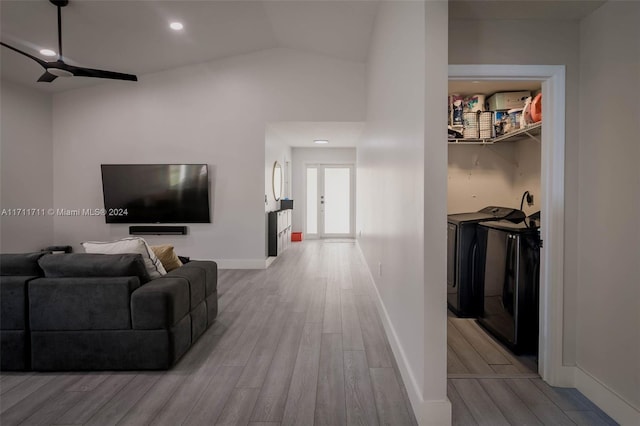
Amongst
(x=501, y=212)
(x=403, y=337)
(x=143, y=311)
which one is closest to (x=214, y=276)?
(x=143, y=311)

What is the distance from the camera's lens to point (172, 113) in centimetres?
549

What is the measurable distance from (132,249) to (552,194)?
9.13 feet

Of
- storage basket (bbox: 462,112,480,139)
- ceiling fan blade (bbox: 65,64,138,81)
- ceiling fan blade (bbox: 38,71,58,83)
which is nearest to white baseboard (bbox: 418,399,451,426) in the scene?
storage basket (bbox: 462,112,480,139)

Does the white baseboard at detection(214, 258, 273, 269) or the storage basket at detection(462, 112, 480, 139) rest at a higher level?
the storage basket at detection(462, 112, 480, 139)

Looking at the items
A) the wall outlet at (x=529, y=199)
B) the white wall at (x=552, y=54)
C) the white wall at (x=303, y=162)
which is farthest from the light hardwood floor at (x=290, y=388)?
the white wall at (x=303, y=162)

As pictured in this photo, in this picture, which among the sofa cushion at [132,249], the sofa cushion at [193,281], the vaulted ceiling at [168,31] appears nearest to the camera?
the sofa cushion at [132,249]

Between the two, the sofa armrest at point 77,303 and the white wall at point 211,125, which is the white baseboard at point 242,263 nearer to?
the white wall at point 211,125

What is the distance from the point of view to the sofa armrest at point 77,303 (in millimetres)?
2197

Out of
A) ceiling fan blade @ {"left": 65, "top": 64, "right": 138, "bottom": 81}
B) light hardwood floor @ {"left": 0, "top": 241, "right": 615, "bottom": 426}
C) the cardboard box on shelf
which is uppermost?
ceiling fan blade @ {"left": 65, "top": 64, "right": 138, "bottom": 81}

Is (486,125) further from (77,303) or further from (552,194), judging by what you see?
(77,303)

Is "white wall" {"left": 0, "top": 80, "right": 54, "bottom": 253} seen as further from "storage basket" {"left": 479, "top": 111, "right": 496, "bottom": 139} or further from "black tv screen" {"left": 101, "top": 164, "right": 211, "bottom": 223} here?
"storage basket" {"left": 479, "top": 111, "right": 496, "bottom": 139}

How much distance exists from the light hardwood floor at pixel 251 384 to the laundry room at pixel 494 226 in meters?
0.68

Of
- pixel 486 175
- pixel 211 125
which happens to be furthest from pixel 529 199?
pixel 211 125

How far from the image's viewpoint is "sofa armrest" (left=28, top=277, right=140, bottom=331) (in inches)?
86.5
